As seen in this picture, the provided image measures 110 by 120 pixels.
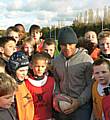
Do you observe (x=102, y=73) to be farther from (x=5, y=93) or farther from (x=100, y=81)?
(x=5, y=93)

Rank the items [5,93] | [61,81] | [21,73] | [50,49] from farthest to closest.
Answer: [50,49], [61,81], [21,73], [5,93]

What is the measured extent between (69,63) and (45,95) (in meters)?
0.51

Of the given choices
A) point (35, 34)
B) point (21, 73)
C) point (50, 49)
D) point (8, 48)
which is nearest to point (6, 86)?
point (21, 73)

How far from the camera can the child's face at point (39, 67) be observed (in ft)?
14.1

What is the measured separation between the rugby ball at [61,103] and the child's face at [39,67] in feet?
1.17

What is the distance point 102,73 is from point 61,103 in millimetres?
626

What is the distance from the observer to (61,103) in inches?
173

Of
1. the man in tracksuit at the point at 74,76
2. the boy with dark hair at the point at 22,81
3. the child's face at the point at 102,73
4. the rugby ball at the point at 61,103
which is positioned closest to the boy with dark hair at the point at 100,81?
the child's face at the point at 102,73

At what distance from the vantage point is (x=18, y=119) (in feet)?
12.8

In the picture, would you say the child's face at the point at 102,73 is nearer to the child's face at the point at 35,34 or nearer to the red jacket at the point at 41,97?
the red jacket at the point at 41,97

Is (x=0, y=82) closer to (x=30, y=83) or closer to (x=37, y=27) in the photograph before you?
(x=30, y=83)

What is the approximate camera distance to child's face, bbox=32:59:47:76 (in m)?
4.29

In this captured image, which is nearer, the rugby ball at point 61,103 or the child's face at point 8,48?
the rugby ball at point 61,103

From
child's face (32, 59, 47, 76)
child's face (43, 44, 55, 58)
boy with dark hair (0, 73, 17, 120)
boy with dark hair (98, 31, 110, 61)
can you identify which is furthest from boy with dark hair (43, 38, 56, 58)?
boy with dark hair (0, 73, 17, 120)
